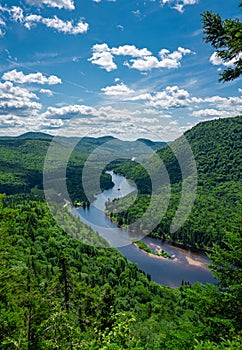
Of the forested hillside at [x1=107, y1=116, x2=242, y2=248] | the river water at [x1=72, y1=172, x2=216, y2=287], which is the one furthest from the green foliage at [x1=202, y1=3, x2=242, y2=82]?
the forested hillside at [x1=107, y1=116, x2=242, y2=248]

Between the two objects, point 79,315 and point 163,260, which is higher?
point 79,315

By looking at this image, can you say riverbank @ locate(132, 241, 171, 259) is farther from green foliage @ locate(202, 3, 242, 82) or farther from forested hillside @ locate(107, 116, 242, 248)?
green foliage @ locate(202, 3, 242, 82)

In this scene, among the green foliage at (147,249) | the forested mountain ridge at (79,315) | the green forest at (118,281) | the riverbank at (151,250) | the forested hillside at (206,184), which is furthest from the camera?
the forested hillside at (206,184)

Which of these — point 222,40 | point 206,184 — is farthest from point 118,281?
point 206,184

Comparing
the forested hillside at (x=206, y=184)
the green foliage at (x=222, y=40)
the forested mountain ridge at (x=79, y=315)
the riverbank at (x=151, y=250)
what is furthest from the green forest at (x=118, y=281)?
the riverbank at (x=151, y=250)

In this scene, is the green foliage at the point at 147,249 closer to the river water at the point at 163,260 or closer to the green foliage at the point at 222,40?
the river water at the point at 163,260

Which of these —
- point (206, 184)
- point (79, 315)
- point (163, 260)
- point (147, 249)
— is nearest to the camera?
point (79, 315)

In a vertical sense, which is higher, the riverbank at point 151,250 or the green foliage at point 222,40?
the green foliage at point 222,40

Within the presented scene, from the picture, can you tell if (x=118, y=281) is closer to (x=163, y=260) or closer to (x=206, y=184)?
(x=163, y=260)

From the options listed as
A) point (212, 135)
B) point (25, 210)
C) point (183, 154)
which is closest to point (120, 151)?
point (25, 210)
